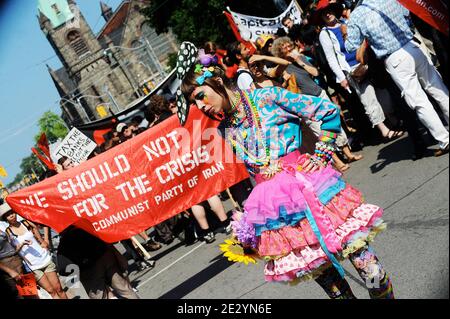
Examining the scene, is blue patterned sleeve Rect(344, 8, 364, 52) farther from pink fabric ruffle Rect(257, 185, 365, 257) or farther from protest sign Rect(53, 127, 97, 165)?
protest sign Rect(53, 127, 97, 165)

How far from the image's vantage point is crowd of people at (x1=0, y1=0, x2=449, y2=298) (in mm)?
2984

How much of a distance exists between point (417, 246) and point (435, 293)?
2.75ft

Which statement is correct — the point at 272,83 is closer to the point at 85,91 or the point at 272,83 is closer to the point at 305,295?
the point at 305,295

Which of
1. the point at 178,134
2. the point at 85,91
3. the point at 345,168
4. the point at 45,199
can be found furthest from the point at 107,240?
the point at 85,91

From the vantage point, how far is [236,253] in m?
3.28

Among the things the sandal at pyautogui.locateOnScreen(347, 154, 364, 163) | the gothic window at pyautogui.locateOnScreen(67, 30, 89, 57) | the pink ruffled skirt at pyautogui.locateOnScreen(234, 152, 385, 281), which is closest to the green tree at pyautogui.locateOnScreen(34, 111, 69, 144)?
the gothic window at pyautogui.locateOnScreen(67, 30, 89, 57)

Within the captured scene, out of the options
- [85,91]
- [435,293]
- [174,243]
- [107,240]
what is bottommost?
[174,243]

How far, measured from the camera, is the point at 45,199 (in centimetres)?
605

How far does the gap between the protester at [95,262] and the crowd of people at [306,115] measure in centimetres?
1

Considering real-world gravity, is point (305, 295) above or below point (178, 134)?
below
